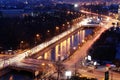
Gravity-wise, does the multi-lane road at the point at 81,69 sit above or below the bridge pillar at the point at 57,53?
above

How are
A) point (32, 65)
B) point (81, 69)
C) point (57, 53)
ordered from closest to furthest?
point (81, 69) → point (32, 65) → point (57, 53)

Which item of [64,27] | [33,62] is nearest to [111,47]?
[33,62]

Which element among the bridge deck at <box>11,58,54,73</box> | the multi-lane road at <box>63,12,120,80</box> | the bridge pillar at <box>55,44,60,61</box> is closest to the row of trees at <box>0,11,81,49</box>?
the bridge pillar at <box>55,44,60,61</box>

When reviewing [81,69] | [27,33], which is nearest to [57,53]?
[27,33]

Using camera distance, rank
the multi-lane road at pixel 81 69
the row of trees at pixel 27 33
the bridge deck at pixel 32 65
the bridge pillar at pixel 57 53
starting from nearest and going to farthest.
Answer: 1. the multi-lane road at pixel 81 69
2. the bridge deck at pixel 32 65
3. the bridge pillar at pixel 57 53
4. the row of trees at pixel 27 33

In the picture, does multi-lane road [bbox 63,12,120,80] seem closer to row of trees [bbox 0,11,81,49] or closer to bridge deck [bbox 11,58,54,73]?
bridge deck [bbox 11,58,54,73]

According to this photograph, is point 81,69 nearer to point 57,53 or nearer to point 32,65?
point 32,65

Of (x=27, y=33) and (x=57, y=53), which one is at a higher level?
(x=27, y=33)

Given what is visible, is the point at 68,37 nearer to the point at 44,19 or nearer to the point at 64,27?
the point at 64,27

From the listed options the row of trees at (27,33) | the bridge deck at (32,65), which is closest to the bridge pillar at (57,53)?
the row of trees at (27,33)

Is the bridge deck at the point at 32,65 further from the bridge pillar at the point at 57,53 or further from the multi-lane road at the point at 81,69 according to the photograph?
the bridge pillar at the point at 57,53

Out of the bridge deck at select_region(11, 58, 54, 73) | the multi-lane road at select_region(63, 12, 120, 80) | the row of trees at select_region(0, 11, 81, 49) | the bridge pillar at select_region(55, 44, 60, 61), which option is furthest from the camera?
the row of trees at select_region(0, 11, 81, 49)
